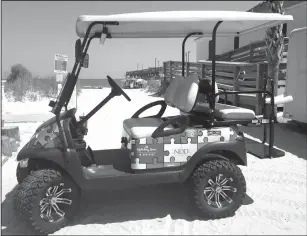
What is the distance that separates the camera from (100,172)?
119 inches

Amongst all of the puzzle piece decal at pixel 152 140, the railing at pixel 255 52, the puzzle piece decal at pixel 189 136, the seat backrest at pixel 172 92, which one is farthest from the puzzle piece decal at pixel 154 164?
the railing at pixel 255 52

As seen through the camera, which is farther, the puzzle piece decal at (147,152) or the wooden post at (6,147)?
the wooden post at (6,147)

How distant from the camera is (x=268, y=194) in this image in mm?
3764

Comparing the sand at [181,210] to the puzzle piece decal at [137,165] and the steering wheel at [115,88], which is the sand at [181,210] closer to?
the puzzle piece decal at [137,165]

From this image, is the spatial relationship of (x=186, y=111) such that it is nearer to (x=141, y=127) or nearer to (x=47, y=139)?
(x=141, y=127)

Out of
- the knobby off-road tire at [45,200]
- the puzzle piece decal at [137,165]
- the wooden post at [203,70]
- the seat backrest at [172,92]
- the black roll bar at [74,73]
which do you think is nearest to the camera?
the knobby off-road tire at [45,200]

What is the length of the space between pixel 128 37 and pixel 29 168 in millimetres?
1796

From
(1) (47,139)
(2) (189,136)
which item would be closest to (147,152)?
(2) (189,136)

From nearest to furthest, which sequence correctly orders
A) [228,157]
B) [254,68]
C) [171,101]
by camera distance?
[228,157], [171,101], [254,68]

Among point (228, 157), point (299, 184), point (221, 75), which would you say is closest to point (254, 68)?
point (221, 75)

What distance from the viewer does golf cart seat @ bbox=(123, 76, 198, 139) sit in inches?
119

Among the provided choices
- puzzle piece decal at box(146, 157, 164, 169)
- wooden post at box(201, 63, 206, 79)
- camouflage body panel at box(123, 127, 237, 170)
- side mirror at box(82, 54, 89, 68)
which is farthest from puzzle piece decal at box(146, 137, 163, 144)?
wooden post at box(201, 63, 206, 79)

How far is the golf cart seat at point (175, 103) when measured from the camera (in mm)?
3033

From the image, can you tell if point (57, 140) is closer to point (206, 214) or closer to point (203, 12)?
point (206, 214)
